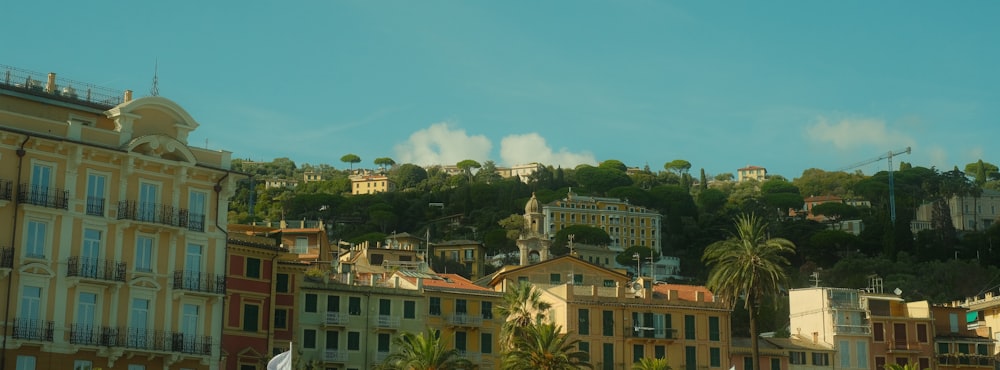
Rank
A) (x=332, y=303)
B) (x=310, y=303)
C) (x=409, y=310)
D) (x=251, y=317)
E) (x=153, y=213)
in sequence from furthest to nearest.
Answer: (x=409, y=310) → (x=332, y=303) → (x=310, y=303) → (x=251, y=317) → (x=153, y=213)

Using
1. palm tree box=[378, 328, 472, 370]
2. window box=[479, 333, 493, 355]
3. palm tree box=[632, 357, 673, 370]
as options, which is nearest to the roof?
palm tree box=[632, 357, 673, 370]

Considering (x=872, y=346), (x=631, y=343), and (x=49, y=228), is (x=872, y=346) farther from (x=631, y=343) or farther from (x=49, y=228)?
(x=49, y=228)

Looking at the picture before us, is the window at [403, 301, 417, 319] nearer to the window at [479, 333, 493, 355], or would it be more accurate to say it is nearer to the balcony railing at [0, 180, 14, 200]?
the window at [479, 333, 493, 355]

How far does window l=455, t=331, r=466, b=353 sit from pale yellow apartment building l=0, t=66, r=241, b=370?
25.0 m

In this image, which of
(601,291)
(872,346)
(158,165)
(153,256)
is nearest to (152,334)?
(153,256)

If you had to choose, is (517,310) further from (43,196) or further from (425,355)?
(43,196)

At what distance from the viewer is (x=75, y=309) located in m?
60.0

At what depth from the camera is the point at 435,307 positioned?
88.4 m

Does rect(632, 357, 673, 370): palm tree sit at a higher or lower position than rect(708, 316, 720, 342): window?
lower

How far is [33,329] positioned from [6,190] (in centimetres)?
604

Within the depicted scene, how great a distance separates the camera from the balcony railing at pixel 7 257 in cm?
5778

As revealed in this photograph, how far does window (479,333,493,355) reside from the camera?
89438 millimetres

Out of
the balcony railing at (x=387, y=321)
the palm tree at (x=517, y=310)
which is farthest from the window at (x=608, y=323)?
the balcony railing at (x=387, y=321)

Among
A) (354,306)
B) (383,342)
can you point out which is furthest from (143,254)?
(383,342)
